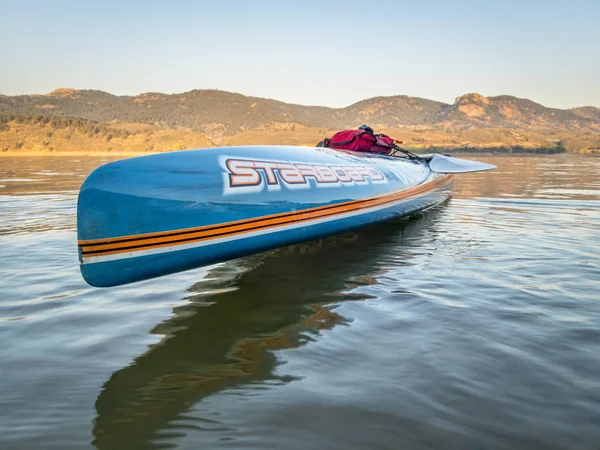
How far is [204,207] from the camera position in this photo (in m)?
3.74

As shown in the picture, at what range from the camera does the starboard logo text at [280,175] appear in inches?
163

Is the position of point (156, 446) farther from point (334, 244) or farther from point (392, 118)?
point (392, 118)

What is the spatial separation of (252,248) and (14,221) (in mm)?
5512

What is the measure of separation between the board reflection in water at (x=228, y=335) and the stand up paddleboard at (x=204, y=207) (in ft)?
1.37

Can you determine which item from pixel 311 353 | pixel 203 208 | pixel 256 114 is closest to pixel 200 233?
pixel 203 208

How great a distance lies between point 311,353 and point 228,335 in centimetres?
66

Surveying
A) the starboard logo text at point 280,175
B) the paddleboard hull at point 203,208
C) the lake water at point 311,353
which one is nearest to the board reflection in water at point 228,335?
the lake water at point 311,353

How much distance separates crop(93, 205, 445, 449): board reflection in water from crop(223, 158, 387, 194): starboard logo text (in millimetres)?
934

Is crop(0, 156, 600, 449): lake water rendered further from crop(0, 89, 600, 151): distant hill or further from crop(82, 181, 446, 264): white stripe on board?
crop(0, 89, 600, 151): distant hill

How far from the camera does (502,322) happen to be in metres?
3.41

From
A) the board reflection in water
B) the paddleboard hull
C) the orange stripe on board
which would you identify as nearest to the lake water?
the board reflection in water

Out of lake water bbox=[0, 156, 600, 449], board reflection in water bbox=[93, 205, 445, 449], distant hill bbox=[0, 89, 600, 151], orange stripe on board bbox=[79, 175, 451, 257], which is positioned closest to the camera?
lake water bbox=[0, 156, 600, 449]

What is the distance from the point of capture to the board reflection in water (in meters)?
2.23

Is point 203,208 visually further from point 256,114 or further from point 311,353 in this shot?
point 256,114
